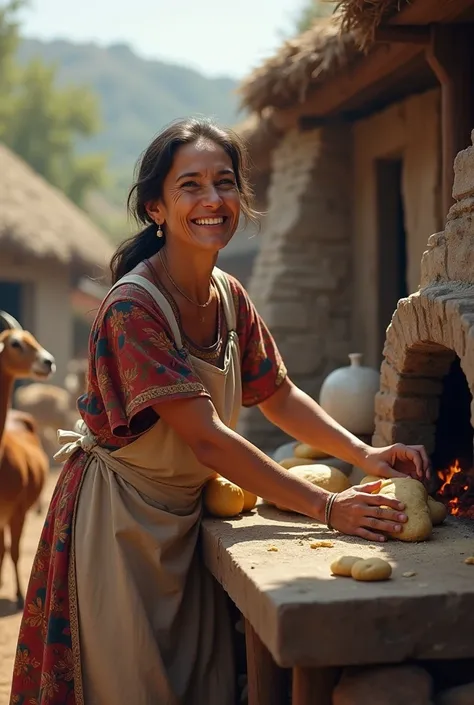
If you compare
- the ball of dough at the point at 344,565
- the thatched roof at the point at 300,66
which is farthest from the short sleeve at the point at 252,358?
the thatched roof at the point at 300,66

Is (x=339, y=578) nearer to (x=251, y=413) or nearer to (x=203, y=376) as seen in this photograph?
(x=203, y=376)

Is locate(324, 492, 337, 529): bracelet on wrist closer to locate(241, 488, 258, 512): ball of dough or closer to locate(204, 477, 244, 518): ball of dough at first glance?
locate(204, 477, 244, 518): ball of dough

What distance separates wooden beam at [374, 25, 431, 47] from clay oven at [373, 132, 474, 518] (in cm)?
142

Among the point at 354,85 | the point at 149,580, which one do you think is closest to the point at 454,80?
the point at 354,85

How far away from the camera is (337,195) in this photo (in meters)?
7.25

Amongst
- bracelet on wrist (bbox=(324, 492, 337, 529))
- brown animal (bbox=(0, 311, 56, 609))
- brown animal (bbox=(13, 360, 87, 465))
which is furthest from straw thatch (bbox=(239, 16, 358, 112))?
brown animal (bbox=(13, 360, 87, 465))

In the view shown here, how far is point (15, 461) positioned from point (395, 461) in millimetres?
3351

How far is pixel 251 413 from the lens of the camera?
707 cm

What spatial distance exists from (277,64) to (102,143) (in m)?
92.4

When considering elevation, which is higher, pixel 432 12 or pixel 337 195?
pixel 432 12

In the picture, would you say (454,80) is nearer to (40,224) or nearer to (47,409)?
(47,409)

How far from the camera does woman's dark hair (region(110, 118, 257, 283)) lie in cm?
314

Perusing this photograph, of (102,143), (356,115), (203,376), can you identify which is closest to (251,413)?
(356,115)

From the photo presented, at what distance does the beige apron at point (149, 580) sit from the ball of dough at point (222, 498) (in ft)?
0.24
